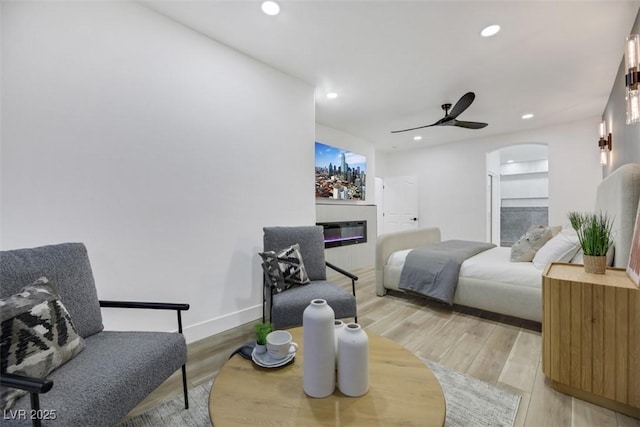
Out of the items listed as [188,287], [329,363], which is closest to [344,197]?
[188,287]

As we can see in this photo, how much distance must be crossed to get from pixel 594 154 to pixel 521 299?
3742 mm

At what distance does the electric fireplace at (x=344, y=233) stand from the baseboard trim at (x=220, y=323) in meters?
1.83

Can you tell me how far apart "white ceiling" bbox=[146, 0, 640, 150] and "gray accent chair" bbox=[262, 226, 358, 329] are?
178 centimetres

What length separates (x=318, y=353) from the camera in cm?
101

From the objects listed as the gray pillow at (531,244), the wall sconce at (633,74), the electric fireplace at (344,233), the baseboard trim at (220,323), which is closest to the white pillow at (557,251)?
the gray pillow at (531,244)

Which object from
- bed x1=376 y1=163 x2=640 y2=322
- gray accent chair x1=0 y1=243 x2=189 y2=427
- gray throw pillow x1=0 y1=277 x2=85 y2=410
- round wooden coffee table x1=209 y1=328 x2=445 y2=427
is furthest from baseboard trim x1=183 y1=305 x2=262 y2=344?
bed x1=376 y1=163 x2=640 y2=322

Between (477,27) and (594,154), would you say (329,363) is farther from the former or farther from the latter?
(594,154)

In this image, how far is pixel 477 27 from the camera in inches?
89.4

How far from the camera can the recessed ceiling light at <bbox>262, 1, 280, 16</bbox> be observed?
2.01 m

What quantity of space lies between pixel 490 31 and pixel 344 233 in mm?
3289

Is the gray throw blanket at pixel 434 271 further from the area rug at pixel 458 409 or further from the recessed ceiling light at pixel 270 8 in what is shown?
the recessed ceiling light at pixel 270 8

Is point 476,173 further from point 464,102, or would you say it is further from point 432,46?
point 432,46

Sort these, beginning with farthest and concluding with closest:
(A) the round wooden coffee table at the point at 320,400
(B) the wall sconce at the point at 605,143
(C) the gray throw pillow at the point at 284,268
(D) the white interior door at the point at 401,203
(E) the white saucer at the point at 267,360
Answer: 1. (D) the white interior door at the point at 401,203
2. (B) the wall sconce at the point at 605,143
3. (C) the gray throw pillow at the point at 284,268
4. (E) the white saucer at the point at 267,360
5. (A) the round wooden coffee table at the point at 320,400

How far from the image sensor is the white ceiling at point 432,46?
6.82 feet
